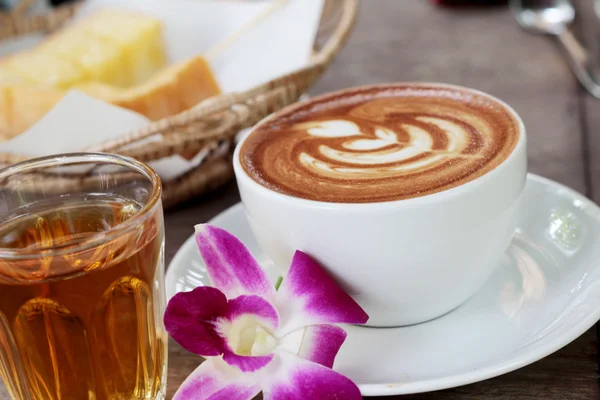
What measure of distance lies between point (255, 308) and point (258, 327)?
2 cm

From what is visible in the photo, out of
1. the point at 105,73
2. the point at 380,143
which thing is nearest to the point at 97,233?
the point at 380,143

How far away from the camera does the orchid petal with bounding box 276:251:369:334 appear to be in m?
0.56

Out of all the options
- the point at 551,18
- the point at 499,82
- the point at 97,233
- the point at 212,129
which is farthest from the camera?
the point at 551,18

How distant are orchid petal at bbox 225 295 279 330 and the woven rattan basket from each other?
305 millimetres

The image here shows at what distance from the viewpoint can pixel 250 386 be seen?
1.76ft

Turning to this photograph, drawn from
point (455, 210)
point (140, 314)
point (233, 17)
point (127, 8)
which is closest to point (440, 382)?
point (455, 210)

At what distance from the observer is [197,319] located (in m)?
0.55

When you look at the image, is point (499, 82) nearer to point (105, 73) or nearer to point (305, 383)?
point (105, 73)

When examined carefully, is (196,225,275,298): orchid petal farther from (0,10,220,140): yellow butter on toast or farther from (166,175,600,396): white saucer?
(0,10,220,140): yellow butter on toast

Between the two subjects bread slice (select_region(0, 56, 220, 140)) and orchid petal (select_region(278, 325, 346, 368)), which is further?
bread slice (select_region(0, 56, 220, 140))

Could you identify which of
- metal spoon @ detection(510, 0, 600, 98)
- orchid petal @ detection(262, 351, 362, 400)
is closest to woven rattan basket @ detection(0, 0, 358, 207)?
orchid petal @ detection(262, 351, 362, 400)

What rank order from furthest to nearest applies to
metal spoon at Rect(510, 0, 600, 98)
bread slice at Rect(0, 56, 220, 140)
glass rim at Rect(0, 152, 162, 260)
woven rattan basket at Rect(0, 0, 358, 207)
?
metal spoon at Rect(510, 0, 600, 98) → bread slice at Rect(0, 56, 220, 140) → woven rattan basket at Rect(0, 0, 358, 207) → glass rim at Rect(0, 152, 162, 260)

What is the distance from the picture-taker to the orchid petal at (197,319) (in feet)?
1.78

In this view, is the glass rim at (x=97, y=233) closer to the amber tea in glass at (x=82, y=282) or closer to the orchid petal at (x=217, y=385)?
the amber tea in glass at (x=82, y=282)
